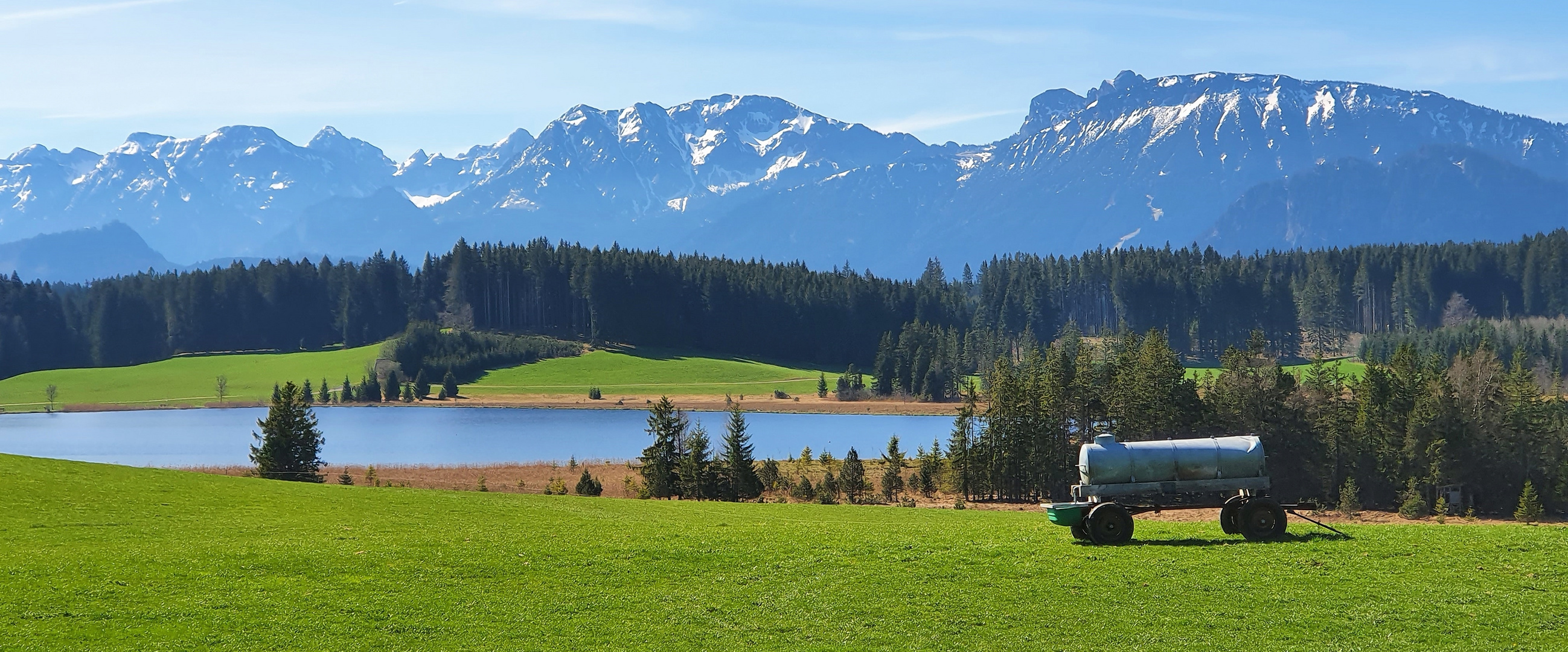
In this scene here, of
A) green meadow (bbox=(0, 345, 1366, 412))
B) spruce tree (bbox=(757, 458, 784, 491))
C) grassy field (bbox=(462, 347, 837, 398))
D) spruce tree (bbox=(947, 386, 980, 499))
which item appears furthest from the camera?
grassy field (bbox=(462, 347, 837, 398))

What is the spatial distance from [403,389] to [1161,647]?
557 feet

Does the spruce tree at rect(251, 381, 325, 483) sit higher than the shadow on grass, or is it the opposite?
the spruce tree at rect(251, 381, 325, 483)

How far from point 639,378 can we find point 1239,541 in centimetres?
15772

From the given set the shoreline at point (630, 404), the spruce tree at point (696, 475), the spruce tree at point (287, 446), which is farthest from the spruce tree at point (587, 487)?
the shoreline at point (630, 404)

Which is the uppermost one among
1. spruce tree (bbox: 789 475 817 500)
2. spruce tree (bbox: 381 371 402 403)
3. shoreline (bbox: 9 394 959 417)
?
spruce tree (bbox: 381 371 402 403)

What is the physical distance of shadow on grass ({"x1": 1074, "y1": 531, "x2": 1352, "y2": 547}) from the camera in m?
28.0

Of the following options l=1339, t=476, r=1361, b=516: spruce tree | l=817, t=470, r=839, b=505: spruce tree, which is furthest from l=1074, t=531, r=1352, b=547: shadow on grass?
l=1339, t=476, r=1361, b=516: spruce tree

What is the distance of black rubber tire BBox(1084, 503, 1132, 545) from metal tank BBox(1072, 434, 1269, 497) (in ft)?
1.56

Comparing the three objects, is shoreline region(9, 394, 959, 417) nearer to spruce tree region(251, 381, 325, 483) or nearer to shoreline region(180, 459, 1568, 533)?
shoreline region(180, 459, 1568, 533)

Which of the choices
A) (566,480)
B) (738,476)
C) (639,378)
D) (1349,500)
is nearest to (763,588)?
(738,476)

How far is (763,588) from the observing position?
82.2 ft

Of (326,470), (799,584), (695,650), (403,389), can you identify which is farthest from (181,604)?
(403,389)

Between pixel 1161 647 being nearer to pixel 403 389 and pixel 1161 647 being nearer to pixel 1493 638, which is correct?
pixel 1493 638

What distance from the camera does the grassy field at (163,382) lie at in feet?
580
